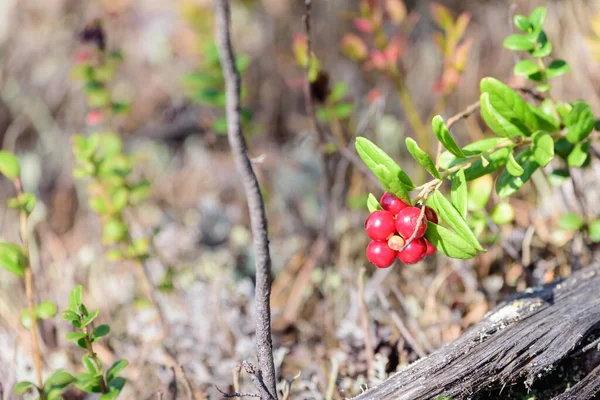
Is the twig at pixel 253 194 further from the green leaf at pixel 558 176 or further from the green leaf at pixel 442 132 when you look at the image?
the green leaf at pixel 558 176

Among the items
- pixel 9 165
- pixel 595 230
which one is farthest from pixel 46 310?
pixel 595 230

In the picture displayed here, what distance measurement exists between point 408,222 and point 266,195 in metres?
1.25

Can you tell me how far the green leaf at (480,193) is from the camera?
144 cm

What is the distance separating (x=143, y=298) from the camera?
6.93 feet

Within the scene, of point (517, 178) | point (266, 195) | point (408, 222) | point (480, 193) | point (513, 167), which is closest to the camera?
point (408, 222)

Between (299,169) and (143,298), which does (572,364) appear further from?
(299,169)

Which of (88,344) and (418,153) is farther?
(88,344)

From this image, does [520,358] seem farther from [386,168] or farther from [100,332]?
[100,332]

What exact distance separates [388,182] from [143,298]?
136 centimetres

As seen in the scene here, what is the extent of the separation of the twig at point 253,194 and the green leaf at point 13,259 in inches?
25.0

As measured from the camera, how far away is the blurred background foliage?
1.68 metres

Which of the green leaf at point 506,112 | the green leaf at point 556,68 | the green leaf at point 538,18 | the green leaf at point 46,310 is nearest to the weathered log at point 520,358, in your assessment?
the green leaf at point 506,112

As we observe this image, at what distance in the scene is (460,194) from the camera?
1072 mm

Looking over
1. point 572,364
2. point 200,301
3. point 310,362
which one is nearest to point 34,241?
point 200,301
